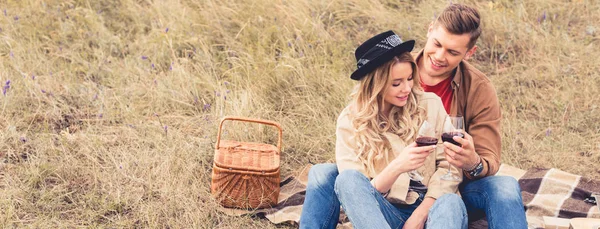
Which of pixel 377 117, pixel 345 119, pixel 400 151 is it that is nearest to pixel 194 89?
pixel 345 119

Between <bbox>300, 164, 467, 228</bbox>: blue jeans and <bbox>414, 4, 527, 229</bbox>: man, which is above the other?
<bbox>414, 4, 527, 229</bbox>: man

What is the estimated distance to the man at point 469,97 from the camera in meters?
3.34

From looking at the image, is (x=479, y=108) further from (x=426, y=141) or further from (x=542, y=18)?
(x=542, y=18)

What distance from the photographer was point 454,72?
3.71 meters

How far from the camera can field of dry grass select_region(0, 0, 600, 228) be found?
4277mm

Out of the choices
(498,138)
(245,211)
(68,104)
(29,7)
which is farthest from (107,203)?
(29,7)

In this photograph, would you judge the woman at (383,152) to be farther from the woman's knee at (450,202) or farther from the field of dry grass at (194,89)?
the field of dry grass at (194,89)

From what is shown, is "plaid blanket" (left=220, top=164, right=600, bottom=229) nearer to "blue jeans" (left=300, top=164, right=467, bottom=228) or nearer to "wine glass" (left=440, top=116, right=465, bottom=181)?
"blue jeans" (left=300, top=164, right=467, bottom=228)

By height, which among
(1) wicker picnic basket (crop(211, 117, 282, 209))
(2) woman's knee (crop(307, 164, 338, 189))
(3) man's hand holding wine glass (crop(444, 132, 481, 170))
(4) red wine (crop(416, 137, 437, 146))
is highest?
(4) red wine (crop(416, 137, 437, 146))

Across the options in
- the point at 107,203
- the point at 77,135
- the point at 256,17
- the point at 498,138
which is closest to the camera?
the point at 498,138

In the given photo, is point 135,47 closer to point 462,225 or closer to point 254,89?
point 254,89

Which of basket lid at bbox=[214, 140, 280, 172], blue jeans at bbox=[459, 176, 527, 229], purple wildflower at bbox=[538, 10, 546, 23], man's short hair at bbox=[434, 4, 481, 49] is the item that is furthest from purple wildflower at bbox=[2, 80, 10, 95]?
purple wildflower at bbox=[538, 10, 546, 23]

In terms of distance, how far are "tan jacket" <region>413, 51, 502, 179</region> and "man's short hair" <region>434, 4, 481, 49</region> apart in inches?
7.2

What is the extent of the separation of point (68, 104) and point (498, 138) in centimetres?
337
